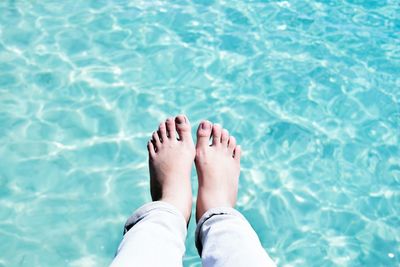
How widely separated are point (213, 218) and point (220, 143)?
97 centimetres

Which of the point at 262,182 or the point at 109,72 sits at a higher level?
the point at 109,72

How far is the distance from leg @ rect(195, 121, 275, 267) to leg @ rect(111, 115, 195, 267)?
88 millimetres

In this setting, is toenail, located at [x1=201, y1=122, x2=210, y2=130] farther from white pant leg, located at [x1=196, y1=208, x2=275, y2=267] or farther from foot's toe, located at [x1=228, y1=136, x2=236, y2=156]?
white pant leg, located at [x1=196, y1=208, x2=275, y2=267]

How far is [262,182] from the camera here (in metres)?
3.14

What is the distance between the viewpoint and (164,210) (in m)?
2.14

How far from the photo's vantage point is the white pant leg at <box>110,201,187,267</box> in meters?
1.69

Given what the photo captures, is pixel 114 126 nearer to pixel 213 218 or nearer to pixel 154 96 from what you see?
pixel 154 96

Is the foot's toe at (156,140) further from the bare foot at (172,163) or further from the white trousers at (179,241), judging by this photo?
the white trousers at (179,241)

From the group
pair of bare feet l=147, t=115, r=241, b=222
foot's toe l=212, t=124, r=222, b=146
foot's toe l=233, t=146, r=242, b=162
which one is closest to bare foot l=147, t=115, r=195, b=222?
pair of bare feet l=147, t=115, r=241, b=222

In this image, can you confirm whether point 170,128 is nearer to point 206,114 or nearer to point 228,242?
point 206,114

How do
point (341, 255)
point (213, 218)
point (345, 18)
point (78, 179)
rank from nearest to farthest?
1. point (213, 218)
2. point (341, 255)
3. point (78, 179)
4. point (345, 18)

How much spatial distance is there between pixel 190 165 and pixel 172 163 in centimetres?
11

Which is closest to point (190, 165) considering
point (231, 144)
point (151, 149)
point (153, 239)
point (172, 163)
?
point (172, 163)

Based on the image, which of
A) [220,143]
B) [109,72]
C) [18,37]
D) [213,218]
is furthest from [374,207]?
[18,37]
